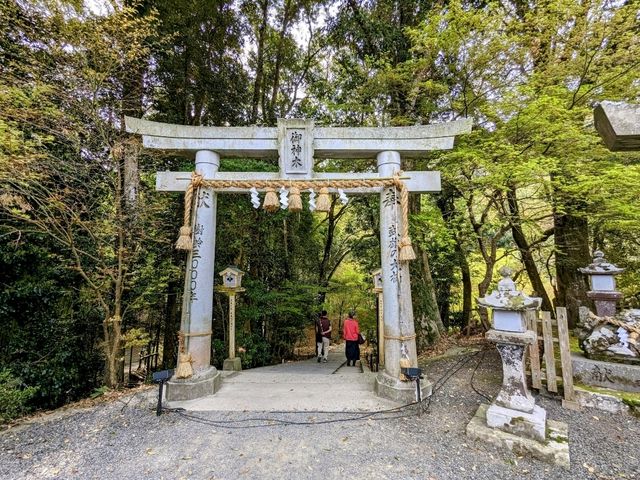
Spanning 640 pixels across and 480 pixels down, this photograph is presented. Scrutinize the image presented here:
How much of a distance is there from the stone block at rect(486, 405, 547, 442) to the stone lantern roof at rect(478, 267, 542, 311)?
3.51 ft

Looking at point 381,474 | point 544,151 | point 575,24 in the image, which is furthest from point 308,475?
point 575,24

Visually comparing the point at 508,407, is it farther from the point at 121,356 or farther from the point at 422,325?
the point at 121,356

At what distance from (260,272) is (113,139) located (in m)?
4.58

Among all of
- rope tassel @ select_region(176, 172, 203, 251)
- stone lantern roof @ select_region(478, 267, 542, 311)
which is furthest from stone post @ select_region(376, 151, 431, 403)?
rope tassel @ select_region(176, 172, 203, 251)

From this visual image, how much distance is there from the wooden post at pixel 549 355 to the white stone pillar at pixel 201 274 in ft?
15.8

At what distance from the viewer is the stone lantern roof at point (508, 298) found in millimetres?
3004

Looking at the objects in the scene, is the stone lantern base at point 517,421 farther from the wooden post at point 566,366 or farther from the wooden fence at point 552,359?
the wooden post at point 566,366

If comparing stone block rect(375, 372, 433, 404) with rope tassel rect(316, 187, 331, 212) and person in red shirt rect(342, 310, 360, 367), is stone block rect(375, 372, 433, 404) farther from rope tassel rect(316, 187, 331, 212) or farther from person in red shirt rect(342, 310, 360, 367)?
rope tassel rect(316, 187, 331, 212)

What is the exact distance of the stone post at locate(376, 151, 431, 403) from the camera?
3.83 meters

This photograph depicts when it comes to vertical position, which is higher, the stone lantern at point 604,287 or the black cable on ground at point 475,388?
the stone lantern at point 604,287

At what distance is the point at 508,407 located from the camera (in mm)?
2943

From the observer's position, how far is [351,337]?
6.58 metres

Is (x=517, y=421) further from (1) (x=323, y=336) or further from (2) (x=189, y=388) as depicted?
(1) (x=323, y=336)

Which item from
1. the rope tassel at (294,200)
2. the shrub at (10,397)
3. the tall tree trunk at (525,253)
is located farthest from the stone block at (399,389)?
the shrub at (10,397)
